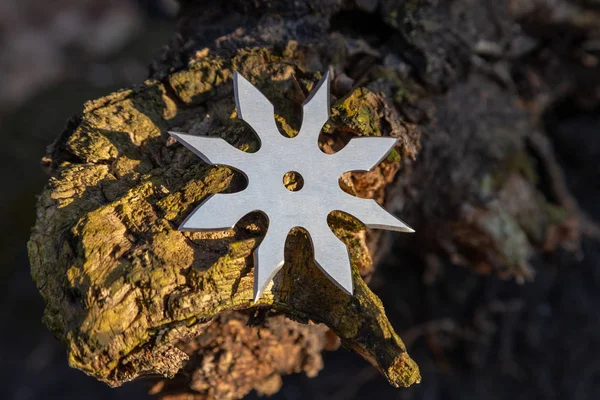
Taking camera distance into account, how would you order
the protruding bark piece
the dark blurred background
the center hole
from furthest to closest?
the dark blurred background, the center hole, the protruding bark piece

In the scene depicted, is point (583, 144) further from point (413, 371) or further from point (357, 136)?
point (413, 371)

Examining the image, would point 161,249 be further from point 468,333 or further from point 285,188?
point 468,333

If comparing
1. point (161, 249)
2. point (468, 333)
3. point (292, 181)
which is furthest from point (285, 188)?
point (468, 333)

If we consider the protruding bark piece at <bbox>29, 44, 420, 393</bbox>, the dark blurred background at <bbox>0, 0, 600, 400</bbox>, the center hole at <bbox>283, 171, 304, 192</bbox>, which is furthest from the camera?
the dark blurred background at <bbox>0, 0, 600, 400</bbox>

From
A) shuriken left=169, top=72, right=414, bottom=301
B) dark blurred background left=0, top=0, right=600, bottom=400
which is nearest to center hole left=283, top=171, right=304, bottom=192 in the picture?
shuriken left=169, top=72, right=414, bottom=301

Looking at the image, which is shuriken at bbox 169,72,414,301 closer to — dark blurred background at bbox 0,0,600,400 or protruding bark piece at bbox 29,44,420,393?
protruding bark piece at bbox 29,44,420,393

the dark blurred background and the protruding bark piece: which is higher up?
the protruding bark piece

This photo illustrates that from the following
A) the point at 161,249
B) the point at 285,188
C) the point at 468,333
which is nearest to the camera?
the point at 161,249

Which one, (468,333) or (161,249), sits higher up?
(161,249)

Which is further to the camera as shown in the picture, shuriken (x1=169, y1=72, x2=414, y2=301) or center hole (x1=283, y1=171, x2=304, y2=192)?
center hole (x1=283, y1=171, x2=304, y2=192)

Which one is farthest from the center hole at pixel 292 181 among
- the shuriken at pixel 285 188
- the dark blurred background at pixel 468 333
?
the dark blurred background at pixel 468 333
